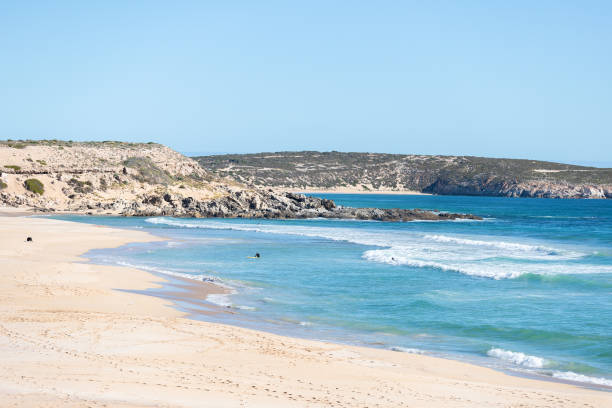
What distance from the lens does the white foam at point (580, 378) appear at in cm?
1093

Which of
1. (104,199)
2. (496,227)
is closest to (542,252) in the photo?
(496,227)

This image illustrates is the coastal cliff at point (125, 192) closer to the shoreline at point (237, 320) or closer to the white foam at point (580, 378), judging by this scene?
the shoreline at point (237, 320)

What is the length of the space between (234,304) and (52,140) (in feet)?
217

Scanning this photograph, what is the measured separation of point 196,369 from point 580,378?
678cm

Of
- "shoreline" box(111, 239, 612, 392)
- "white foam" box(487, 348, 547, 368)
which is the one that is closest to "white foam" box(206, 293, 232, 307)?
"shoreline" box(111, 239, 612, 392)

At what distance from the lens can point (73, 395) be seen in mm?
8047

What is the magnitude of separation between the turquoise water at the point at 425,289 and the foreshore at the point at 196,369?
1.50 metres

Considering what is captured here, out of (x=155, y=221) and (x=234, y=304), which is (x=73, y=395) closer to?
(x=234, y=304)

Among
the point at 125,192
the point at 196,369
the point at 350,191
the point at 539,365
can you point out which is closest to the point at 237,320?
the point at 196,369

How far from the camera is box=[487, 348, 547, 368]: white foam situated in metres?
12.0

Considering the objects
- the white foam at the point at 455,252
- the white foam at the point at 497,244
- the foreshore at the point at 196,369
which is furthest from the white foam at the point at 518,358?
the white foam at the point at 497,244

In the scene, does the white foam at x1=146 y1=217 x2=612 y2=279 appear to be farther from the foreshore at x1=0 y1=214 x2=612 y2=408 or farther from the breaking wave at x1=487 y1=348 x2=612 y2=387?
the foreshore at x1=0 y1=214 x2=612 y2=408

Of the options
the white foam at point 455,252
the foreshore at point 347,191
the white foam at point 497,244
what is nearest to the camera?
the white foam at point 455,252

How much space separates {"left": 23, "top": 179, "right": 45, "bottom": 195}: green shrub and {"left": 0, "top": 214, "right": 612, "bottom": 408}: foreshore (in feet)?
142
